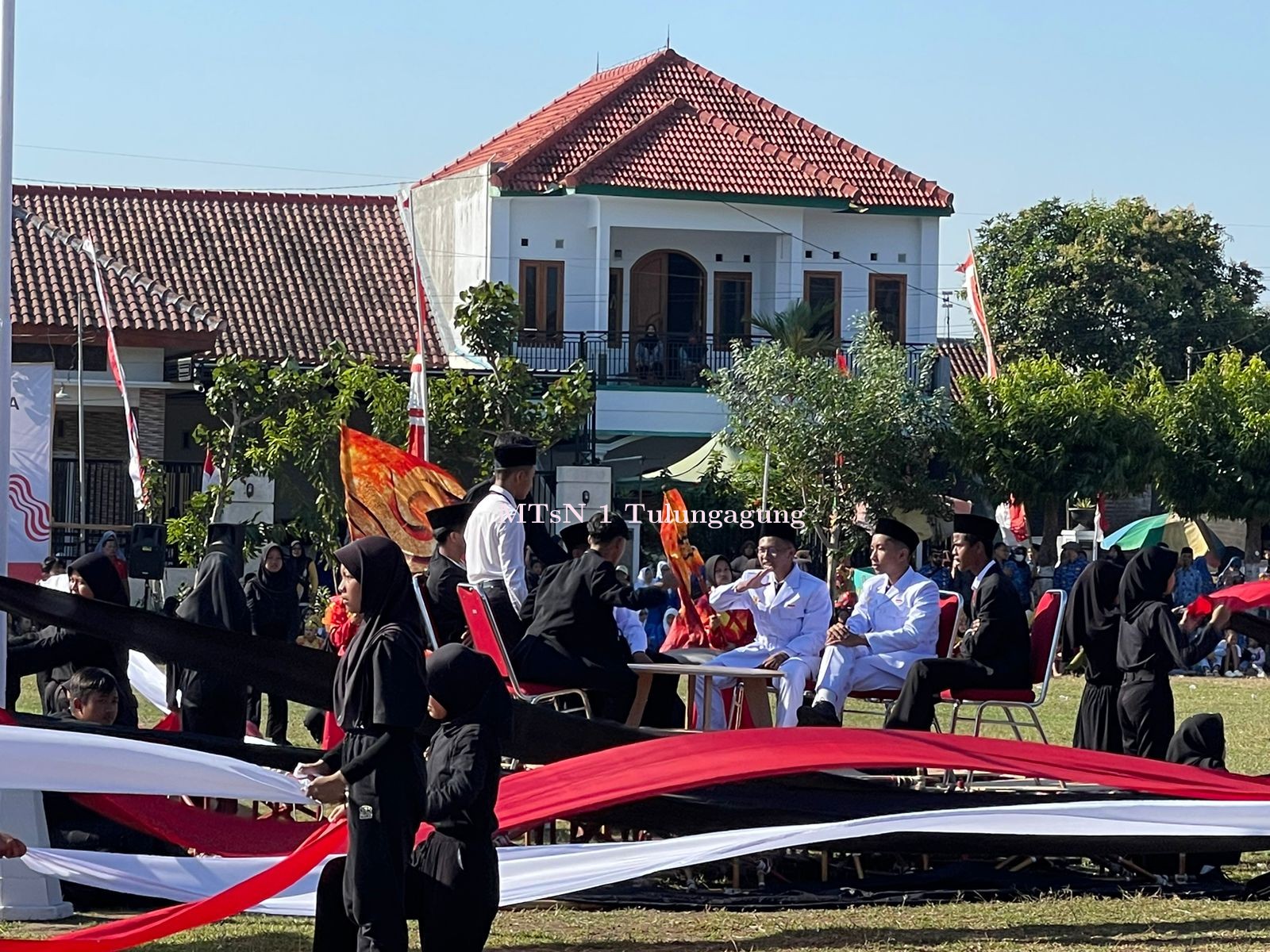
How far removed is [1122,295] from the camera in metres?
45.4

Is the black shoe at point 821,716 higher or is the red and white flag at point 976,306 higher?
the red and white flag at point 976,306

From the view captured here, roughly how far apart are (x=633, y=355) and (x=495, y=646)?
26.3 metres

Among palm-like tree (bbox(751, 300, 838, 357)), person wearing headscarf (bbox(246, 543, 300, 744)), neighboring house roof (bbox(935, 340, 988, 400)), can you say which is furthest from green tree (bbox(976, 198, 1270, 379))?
person wearing headscarf (bbox(246, 543, 300, 744))

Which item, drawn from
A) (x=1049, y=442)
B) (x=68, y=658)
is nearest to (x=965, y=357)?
(x=1049, y=442)

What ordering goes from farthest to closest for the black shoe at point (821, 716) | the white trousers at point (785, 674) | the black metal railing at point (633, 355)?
the black metal railing at point (633, 355) < the white trousers at point (785, 674) < the black shoe at point (821, 716)

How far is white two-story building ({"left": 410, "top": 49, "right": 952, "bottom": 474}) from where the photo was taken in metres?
35.8

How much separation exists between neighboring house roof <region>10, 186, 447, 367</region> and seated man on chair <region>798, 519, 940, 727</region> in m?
22.1

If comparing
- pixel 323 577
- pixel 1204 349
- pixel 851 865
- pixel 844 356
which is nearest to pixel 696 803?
pixel 851 865

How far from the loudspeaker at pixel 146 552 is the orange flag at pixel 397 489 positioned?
523 centimetres

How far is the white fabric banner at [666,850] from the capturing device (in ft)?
24.1

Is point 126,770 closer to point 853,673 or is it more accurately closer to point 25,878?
point 25,878

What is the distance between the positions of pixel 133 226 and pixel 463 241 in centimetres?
605

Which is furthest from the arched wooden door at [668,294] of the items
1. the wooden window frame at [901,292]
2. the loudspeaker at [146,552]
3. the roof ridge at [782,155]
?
the loudspeaker at [146,552]

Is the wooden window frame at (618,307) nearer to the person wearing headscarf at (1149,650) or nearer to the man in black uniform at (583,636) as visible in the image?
the man in black uniform at (583,636)
